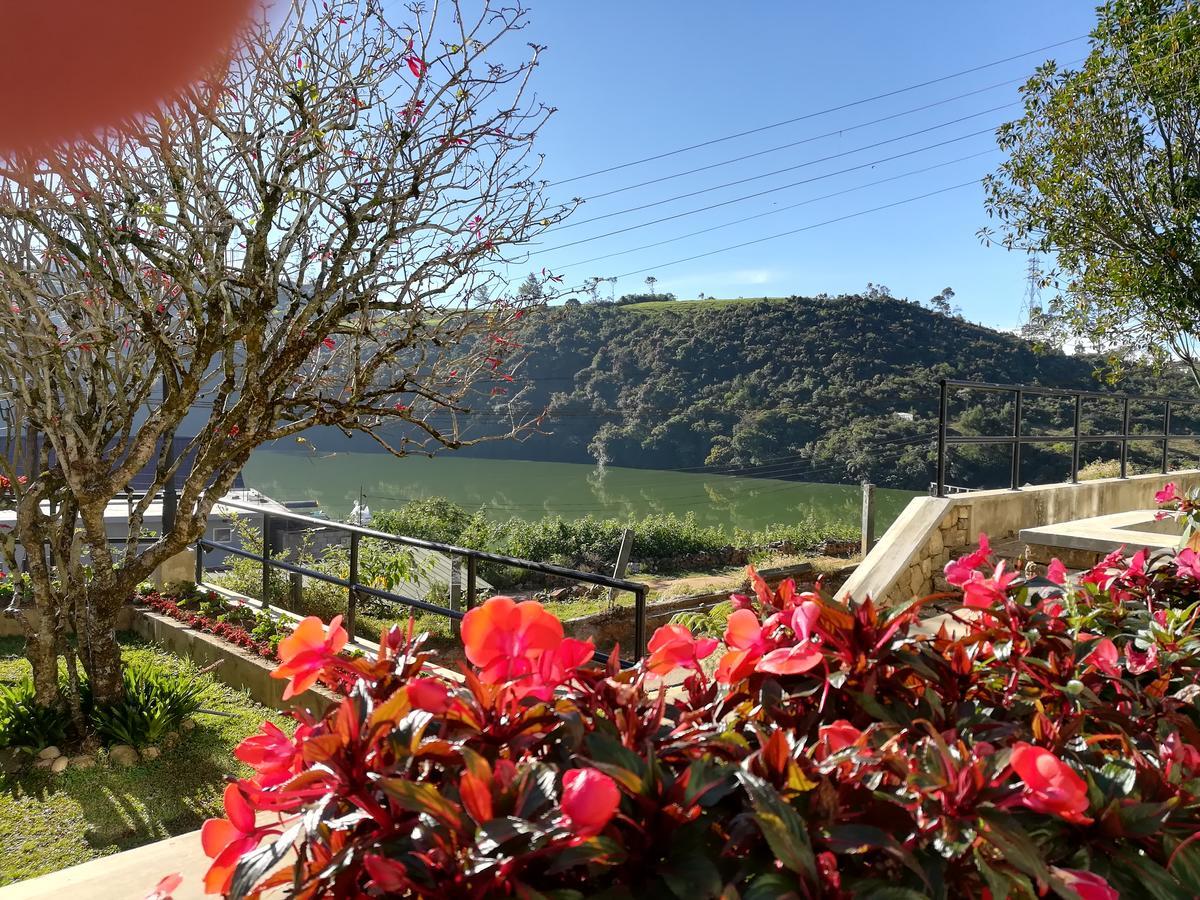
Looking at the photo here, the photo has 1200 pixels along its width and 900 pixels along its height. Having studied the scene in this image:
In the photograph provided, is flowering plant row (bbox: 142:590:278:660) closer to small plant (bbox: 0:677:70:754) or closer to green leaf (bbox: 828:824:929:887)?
small plant (bbox: 0:677:70:754)

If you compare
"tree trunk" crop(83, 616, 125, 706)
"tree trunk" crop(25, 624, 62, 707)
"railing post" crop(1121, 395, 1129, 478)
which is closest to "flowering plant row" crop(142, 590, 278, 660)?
"tree trunk" crop(83, 616, 125, 706)

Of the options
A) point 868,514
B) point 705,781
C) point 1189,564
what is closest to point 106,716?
point 705,781

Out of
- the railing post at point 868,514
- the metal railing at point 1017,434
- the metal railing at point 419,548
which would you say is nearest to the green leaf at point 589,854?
the metal railing at point 419,548

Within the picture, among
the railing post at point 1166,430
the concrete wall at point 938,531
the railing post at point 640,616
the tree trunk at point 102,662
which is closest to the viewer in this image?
the railing post at point 640,616

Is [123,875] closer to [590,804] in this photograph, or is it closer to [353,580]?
[590,804]

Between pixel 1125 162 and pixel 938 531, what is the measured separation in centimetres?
368

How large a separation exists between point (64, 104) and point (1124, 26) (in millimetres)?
7285

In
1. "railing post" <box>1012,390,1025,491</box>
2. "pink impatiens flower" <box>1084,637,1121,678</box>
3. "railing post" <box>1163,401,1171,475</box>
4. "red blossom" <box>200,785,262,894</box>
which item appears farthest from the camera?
"railing post" <box>1163,401,1171,475</box>

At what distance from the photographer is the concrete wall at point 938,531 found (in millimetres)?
4340

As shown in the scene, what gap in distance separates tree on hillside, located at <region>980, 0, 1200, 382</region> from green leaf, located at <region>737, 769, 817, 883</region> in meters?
6.79

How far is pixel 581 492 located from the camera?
37.2 metres

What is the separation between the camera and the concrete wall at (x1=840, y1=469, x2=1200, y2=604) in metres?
4.34

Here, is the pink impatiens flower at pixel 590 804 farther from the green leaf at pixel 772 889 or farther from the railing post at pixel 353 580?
the railing post at pixel 353 580

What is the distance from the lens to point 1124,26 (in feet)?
19.7
